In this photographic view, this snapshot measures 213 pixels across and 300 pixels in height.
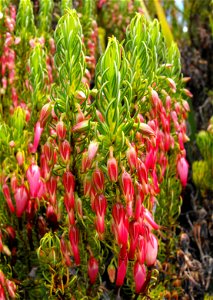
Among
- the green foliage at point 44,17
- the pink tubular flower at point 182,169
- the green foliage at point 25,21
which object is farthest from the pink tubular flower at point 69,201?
the green foliage at point 44,17

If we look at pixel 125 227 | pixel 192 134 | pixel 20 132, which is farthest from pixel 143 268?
pixel 192 134

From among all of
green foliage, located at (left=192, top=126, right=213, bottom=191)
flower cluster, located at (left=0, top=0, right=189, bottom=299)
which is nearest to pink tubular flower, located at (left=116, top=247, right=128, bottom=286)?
flower cluster, located at (left=0, top=0, right=189, bottom=299)

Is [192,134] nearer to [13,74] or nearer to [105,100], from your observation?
[13,74]

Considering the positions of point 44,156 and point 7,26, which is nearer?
point 44,156

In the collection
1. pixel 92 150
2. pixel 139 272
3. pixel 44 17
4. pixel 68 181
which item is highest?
pixel 44 17

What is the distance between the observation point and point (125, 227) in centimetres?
117

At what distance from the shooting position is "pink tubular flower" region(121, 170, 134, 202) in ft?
3.72

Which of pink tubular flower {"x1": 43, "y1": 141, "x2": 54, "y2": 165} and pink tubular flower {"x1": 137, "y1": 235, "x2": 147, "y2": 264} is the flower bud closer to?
pink tubular flower {"x1": 43, "y1": 141, "x2": 54, "y2": 165}

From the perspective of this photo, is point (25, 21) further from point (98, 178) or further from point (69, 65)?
point (98, 178)

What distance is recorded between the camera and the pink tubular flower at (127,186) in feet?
3.72

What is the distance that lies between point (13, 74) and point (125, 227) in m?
1.21

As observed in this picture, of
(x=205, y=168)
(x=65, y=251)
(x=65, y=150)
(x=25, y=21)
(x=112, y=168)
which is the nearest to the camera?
(x=112, y=168)

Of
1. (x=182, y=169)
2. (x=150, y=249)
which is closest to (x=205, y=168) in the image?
(x=182, y=169)

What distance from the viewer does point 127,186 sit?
114 cm
